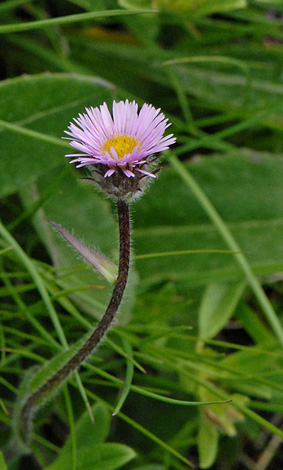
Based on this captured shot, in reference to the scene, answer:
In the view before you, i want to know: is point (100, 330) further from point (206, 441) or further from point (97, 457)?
point (206, 441)

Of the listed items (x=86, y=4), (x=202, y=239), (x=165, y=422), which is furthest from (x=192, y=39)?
(x=165, y=422)

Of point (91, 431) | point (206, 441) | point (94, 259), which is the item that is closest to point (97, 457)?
point (91, 431)

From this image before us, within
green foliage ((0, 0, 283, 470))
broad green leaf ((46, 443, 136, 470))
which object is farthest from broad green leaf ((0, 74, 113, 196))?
broad green leaf ((46, 443, 136, 470))

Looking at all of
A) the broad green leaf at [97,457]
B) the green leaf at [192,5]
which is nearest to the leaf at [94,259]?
the broad green leaf at [97,457]

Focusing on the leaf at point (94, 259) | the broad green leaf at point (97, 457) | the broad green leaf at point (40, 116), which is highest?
the broad green leaf at point (40, 116)

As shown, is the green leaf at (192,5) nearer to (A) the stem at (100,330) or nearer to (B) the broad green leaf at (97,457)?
(A) the stem at (100,330)
